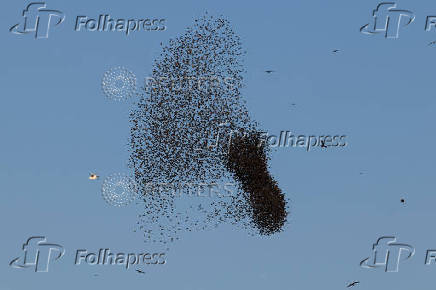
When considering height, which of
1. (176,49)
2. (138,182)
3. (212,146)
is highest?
(176,49)

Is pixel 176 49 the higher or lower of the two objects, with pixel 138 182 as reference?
higher

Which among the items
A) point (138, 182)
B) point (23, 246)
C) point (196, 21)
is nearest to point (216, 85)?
point (196, 21)

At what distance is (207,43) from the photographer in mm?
20500

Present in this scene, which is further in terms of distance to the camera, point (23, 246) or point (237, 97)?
point (237, 97)

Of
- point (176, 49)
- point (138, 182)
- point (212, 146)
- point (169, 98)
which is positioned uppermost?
point (176, 49)

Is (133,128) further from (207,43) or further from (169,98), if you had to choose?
(207,43)

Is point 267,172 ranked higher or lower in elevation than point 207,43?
Answer: lower

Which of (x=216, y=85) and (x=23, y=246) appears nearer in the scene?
(x=23, y=246)

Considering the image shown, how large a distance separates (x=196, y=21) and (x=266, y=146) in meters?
4.88

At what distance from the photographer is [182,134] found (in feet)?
65.3

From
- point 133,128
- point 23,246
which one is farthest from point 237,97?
point 23,246

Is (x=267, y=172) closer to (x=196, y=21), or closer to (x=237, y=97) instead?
(x=237, y=97)

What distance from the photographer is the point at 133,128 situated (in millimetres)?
19875

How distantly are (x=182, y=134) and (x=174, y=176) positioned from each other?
4.76 ft
